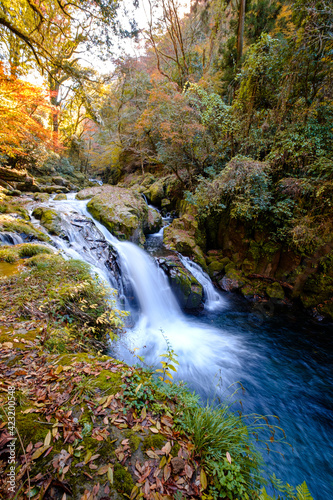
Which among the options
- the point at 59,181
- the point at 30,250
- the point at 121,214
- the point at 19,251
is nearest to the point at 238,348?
the point at 30,250

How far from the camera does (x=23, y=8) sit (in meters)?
6.52

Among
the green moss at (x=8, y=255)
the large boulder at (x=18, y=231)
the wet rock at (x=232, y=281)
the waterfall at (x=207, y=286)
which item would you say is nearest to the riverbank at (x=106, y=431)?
the green moss at (x=8, y=255)

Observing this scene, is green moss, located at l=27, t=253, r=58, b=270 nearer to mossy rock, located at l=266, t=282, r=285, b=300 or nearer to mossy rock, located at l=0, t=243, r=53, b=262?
mossy rock, located at l=0, t=243, r=53, b=262

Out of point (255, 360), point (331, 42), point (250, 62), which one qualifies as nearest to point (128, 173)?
point (250, 62)

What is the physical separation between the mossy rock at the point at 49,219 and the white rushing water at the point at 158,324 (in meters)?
0.26

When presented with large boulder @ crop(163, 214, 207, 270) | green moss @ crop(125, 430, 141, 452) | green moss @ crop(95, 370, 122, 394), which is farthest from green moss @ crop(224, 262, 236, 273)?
green moss @ crop(125, 430, 141, 452)

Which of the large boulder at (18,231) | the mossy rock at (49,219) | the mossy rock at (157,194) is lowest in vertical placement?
the large boulder at (18,231)

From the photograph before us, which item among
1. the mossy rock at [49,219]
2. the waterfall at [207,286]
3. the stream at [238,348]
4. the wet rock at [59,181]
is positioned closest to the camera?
the stream at [238,348]

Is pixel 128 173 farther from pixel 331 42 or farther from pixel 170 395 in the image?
pixel 170 395

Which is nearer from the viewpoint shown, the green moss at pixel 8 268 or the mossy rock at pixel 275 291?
the green moss at pixel 8 268

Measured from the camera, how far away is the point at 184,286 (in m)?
7.29

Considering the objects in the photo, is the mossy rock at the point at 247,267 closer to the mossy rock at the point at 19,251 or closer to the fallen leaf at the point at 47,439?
the mossy rock at the point at 19,251

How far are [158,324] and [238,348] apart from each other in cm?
→ 245

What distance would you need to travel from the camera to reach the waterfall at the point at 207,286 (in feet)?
25.6
